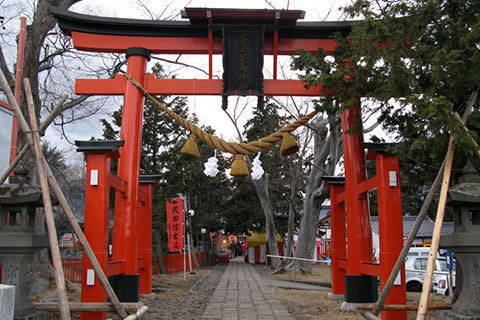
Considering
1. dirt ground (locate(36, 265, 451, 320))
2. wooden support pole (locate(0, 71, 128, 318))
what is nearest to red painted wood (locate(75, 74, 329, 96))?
wooden support pole (locate(0, 71, 128, 318))

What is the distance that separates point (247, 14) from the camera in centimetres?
813

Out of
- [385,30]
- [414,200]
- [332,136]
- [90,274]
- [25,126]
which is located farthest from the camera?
[414,200]

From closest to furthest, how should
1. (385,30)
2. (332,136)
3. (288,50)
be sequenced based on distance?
1. (385,30)
2. (288,50)
3. (332,136)

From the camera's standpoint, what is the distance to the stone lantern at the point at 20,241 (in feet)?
16.1

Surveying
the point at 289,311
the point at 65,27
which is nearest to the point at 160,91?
the point at 65,27

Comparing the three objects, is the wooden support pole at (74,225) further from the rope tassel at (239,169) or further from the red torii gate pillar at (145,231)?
the red torii gate pillar at (145,231)

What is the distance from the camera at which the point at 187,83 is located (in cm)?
851

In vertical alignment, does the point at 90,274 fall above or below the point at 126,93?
below

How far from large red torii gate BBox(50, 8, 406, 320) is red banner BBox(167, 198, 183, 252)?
10299mm

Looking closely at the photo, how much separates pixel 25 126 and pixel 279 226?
29.8 meters

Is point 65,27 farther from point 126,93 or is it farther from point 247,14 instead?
point 247,14

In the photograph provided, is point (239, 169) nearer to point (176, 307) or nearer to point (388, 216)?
point (388, 216)

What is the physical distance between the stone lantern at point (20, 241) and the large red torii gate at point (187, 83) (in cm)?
245

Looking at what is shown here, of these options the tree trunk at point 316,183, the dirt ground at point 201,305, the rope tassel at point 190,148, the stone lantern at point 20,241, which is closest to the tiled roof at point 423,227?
the tree trunk at point 316,183
